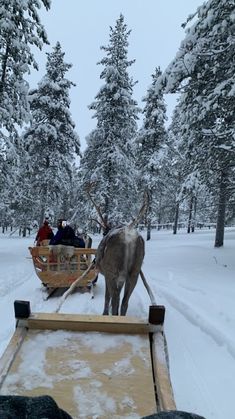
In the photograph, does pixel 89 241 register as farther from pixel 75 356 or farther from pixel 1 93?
pixel 75 356

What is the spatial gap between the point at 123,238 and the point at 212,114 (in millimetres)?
7304

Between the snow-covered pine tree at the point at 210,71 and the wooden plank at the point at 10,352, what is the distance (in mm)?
7887

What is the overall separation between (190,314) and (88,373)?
14.5ft

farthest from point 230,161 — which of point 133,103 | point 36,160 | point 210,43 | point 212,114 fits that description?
point 36,160

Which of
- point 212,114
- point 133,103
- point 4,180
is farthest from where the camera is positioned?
point 133,103

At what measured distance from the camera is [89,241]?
12.0m

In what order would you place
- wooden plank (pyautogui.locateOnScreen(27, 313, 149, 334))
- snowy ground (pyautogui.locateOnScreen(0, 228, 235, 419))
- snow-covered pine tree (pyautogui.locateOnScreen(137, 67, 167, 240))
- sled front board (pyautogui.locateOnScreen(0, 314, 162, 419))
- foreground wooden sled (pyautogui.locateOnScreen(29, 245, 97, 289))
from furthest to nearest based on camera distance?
snow-covered pine tree (pyautogui.locateOnScreen(137, 67, 167, 240))
foreground wooden sled (pyautogui.locateOnScreen(29, 245, 97, 289))
snowy ground (pyautogui.locateOnScreen(0, 228, 235, 419))
wooden plank (pyautogui.locateOnScreen(27, 313, 149, 334))
sled front board (pyautogui.locateOnScreen(0, 314, 162, 419))

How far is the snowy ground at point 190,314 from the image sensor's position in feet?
13.9

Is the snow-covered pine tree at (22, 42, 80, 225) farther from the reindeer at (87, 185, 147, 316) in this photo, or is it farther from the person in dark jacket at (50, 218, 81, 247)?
the reindeer at (87, 185, 147, 316)

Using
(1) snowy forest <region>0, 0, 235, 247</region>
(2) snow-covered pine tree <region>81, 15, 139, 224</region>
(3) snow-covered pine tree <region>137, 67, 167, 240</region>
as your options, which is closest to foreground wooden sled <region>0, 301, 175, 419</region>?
(1) snowy forest <region>0, 0, 235, 247</region>

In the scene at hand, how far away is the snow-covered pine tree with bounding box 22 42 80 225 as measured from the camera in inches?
963

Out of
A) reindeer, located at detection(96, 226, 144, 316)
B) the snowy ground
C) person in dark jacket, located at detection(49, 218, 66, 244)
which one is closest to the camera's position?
the snowy ground

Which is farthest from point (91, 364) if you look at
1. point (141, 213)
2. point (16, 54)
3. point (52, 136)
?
point (52, 136)

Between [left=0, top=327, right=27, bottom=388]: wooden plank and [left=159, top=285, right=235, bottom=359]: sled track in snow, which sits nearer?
[left=0, top=327, right=27, bottom=388]: wooden plank
